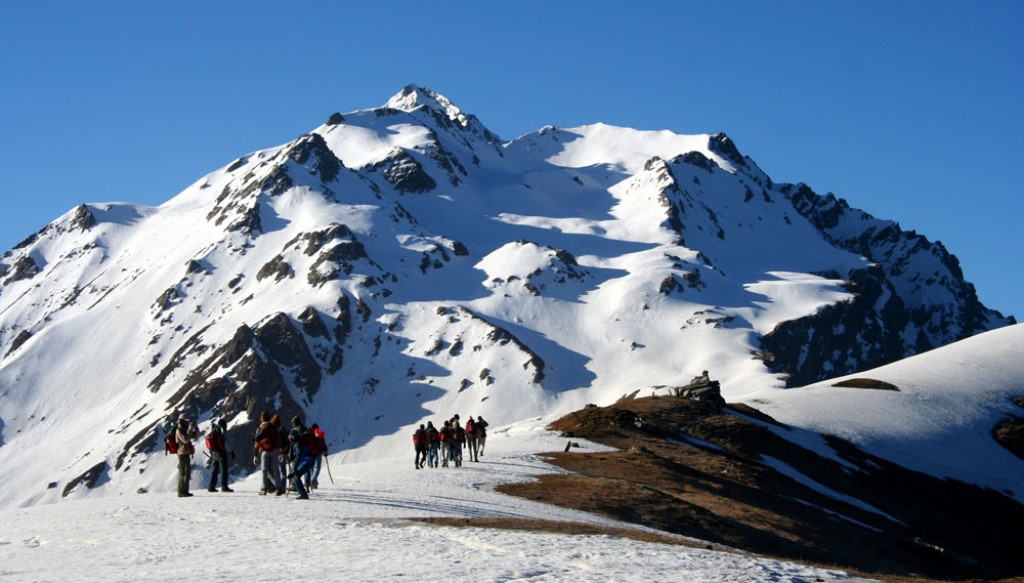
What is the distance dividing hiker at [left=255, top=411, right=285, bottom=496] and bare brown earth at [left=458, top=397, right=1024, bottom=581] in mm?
8888

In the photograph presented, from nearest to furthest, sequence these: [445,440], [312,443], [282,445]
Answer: [312,443]
[282,445]
[445,440]

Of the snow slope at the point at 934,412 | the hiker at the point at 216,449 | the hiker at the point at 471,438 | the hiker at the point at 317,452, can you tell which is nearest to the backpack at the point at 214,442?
the hiker at the point at 216,449

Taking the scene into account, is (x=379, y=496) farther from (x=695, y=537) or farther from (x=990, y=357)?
(x=990, y=357)

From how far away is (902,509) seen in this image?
65.1 metres

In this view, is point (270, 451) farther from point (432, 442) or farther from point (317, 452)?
point (432, 442)

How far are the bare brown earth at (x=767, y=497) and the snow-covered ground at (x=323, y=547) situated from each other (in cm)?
297

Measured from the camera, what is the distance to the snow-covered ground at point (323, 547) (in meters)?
21.7

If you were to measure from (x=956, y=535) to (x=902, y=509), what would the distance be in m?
3.84

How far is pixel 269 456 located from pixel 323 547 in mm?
12606

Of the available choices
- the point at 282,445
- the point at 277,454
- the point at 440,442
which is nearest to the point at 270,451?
the point at 277,454

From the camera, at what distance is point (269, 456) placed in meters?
36.4

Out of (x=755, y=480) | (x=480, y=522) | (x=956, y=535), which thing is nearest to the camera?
(x=480, y=522)

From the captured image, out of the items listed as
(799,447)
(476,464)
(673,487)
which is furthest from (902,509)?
(476,464)

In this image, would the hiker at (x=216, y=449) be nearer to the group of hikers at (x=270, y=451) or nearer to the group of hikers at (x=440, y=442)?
the group of hikers at (x=270, y=451)
